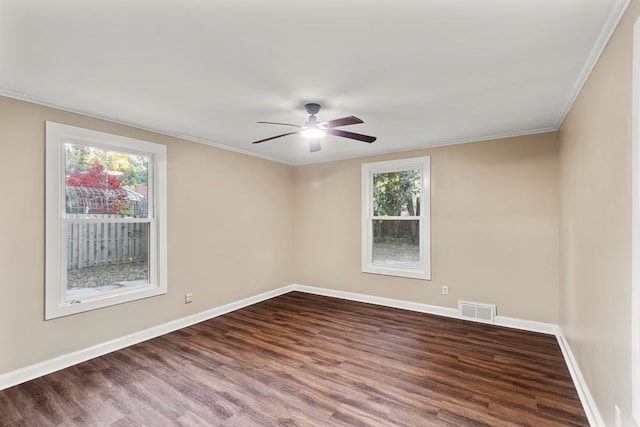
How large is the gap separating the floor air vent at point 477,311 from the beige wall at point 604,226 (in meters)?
1.13

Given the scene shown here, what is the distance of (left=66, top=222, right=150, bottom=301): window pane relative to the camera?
2.98 meters

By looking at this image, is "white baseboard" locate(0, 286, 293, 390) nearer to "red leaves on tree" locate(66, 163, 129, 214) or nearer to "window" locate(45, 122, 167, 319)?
"window" locate(45, 122, 167, 319)

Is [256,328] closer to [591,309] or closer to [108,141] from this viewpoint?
[108,141]

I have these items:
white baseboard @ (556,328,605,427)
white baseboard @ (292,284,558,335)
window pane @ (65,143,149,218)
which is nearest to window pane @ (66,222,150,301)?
window pane @ (65,143,149,218)

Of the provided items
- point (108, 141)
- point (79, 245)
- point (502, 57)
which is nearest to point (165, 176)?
point (108, 141)

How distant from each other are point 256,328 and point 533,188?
3.81 m

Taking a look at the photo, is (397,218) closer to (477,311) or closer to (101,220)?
(477,311)

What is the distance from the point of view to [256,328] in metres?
3.78

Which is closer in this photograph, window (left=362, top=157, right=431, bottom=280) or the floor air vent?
the floor air vent

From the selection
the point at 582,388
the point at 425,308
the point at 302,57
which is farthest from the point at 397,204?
the point at 302,57

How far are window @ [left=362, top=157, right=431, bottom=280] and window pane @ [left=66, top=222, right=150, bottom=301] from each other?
10.4 ft

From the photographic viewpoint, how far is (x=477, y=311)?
397 centimetres

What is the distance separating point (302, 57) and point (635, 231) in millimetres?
1981

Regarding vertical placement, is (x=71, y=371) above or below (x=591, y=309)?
below
